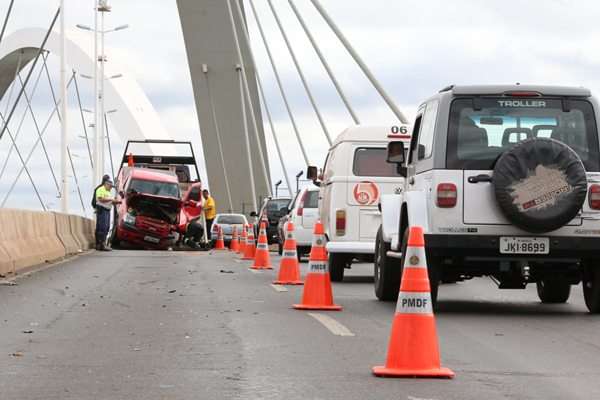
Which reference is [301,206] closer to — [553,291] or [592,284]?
[553,291]

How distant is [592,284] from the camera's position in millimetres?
12977

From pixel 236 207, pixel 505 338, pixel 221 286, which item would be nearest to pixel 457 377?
pixel 505 338

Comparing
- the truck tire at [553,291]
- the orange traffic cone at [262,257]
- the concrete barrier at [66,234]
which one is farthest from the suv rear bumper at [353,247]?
the concrete barrier at [66,234]

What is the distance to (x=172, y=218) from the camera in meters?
36.6

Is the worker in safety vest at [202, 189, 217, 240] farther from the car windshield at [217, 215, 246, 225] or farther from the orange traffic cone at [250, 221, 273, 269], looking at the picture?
the orange traffic cone at [250, 221, 273, 269]

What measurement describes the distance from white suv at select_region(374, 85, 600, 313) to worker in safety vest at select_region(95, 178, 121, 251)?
19973mm

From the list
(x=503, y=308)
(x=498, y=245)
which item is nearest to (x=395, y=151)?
(x=503, y=308)

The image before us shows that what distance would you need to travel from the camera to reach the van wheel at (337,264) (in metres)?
18.0

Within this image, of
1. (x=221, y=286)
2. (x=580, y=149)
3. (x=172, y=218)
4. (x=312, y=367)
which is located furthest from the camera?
(x=172, y=218)

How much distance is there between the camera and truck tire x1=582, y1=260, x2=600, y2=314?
12.9 m

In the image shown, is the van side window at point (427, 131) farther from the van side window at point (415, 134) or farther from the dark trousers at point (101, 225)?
the dark trousers at point (101, 225)

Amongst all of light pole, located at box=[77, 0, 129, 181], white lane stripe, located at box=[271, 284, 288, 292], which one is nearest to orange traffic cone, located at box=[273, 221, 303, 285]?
white lane stripe, located at box=[271, 284, 288, 292]

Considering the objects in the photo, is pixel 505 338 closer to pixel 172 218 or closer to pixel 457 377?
pixel 457 377

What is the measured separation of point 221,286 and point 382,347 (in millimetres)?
7219
